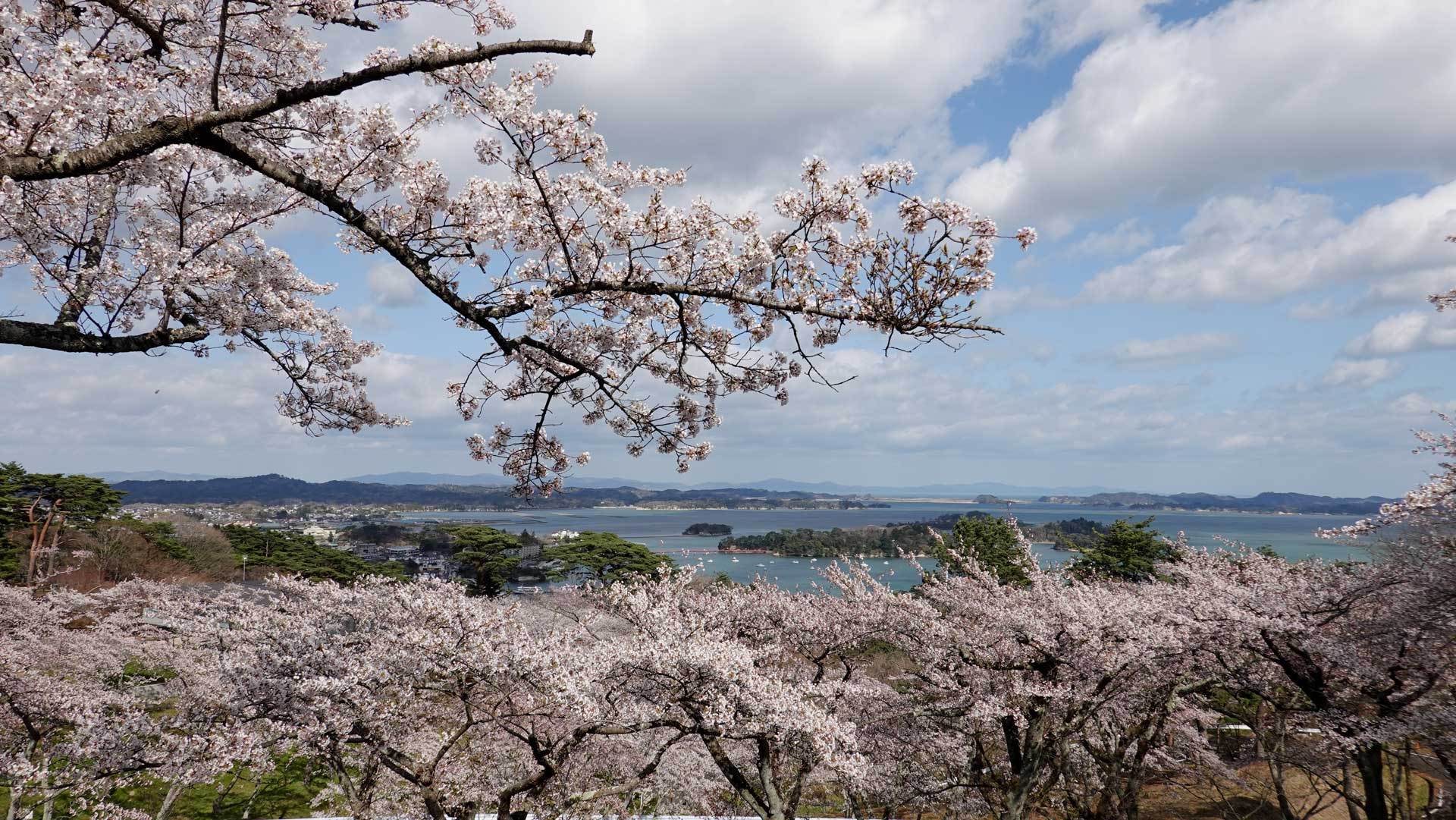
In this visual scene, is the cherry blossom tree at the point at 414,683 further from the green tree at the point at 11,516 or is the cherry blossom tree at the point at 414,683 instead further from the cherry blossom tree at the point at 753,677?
the green tree at the point at 11,516

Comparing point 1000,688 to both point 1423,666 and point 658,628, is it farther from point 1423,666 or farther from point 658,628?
point 658,628

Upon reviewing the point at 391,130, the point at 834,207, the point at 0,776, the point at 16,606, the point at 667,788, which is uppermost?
the point at 391,130

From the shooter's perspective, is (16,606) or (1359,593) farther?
(16,606)

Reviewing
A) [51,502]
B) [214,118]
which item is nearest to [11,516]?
[51,502]

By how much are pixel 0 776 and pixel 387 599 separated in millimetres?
5972

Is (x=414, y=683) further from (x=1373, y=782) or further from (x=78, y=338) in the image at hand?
(x=1373, y=782)

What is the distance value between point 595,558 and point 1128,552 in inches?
953

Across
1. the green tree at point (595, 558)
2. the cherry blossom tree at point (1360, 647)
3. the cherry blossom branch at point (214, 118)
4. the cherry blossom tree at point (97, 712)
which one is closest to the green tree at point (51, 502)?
the cherry blossom tree at point (97, 712)

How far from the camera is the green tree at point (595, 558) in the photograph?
117ft

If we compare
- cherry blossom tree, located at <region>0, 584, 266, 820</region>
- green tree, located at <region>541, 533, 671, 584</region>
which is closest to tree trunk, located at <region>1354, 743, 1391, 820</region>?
cherry blossom tree, located at <region>0, 584, 266, 820</region>

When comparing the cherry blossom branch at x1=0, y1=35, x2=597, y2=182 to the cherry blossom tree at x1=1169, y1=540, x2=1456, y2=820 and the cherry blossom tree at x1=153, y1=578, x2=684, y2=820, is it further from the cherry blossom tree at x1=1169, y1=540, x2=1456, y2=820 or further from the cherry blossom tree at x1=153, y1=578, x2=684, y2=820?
the cherry blossom tree at x1=1169, y1=540, x2=1456, y2=820

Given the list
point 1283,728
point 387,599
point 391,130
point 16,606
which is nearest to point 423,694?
point 387,599

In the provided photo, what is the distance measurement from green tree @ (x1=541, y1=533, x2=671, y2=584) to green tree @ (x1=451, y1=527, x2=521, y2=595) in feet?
9.17

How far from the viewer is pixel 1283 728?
9977mm
